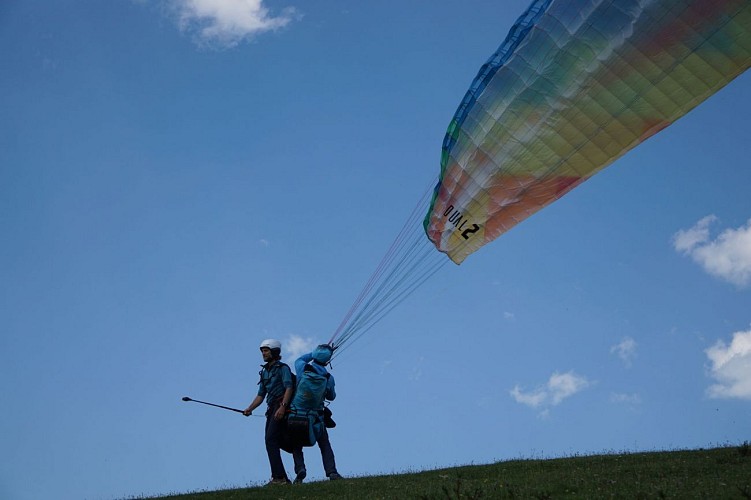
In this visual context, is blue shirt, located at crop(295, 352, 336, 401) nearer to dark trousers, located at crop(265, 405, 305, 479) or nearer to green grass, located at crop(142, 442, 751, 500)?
dark trousers, located at crop(265, 405, 305, 479)

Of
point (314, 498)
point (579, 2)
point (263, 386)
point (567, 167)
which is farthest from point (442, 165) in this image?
point (314, 498)

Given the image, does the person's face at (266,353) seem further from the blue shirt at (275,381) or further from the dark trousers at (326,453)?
the dark trousers at (326,453)

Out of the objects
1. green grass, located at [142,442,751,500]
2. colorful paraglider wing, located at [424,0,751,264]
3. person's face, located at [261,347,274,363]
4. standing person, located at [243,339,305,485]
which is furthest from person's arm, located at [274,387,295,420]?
colorful paraglider wing, located at [424,0,751,264]

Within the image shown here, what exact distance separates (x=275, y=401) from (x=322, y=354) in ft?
4.20

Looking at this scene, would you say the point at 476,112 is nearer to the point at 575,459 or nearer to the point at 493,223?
the point at 493,223

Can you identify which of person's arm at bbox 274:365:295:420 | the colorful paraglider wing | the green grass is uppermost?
the colorful paraglider wing

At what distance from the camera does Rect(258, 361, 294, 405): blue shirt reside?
1650 cm

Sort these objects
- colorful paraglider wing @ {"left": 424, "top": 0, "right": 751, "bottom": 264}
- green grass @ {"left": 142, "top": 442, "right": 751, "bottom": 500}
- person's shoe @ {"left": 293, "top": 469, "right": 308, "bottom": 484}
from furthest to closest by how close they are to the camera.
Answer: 1. person's shoe @ {"left": 293, "top": 469, "right": 308, "bottom": 484}
2. colorful paraglider wing @ {"left": 424, "top": 0, "right": 751, "bottom": 264}
3. green grass @ {"left": 142, "top": 442, "right": 751, "bottom": 500}

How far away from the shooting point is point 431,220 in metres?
18.0

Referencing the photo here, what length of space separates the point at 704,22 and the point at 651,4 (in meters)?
0.86

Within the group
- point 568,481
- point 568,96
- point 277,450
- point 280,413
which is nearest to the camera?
point 568,481

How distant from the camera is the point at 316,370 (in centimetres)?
1645

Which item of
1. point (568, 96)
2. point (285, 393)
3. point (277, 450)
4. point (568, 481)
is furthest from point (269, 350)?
point (568, 96)

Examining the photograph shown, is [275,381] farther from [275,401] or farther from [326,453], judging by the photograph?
[326,453]
